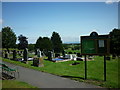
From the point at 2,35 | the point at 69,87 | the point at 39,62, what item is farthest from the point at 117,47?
the point at 2,35

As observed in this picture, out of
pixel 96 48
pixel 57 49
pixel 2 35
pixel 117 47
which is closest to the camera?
pixel 96 48

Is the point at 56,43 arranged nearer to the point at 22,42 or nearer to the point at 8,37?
the point at 8,37

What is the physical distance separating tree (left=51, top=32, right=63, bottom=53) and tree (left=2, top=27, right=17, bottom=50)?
12490 mm

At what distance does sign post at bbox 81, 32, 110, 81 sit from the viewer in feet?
37.8

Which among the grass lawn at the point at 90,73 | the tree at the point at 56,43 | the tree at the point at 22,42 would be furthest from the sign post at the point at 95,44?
the tree at the point at 22,42

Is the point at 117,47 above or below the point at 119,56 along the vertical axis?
above

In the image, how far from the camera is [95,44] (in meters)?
11.9

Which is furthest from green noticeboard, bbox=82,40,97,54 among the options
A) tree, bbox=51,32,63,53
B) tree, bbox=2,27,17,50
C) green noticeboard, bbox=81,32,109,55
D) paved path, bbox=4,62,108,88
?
tree, bbox=51,32,63,53

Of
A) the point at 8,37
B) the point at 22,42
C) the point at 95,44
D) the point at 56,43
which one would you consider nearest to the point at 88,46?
the point at 95,44

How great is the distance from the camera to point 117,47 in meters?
33.2

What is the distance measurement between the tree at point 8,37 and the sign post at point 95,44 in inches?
1235

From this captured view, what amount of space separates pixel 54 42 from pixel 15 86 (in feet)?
121

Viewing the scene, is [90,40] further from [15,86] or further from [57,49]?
[57,49]

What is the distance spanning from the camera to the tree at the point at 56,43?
44.1 meters
